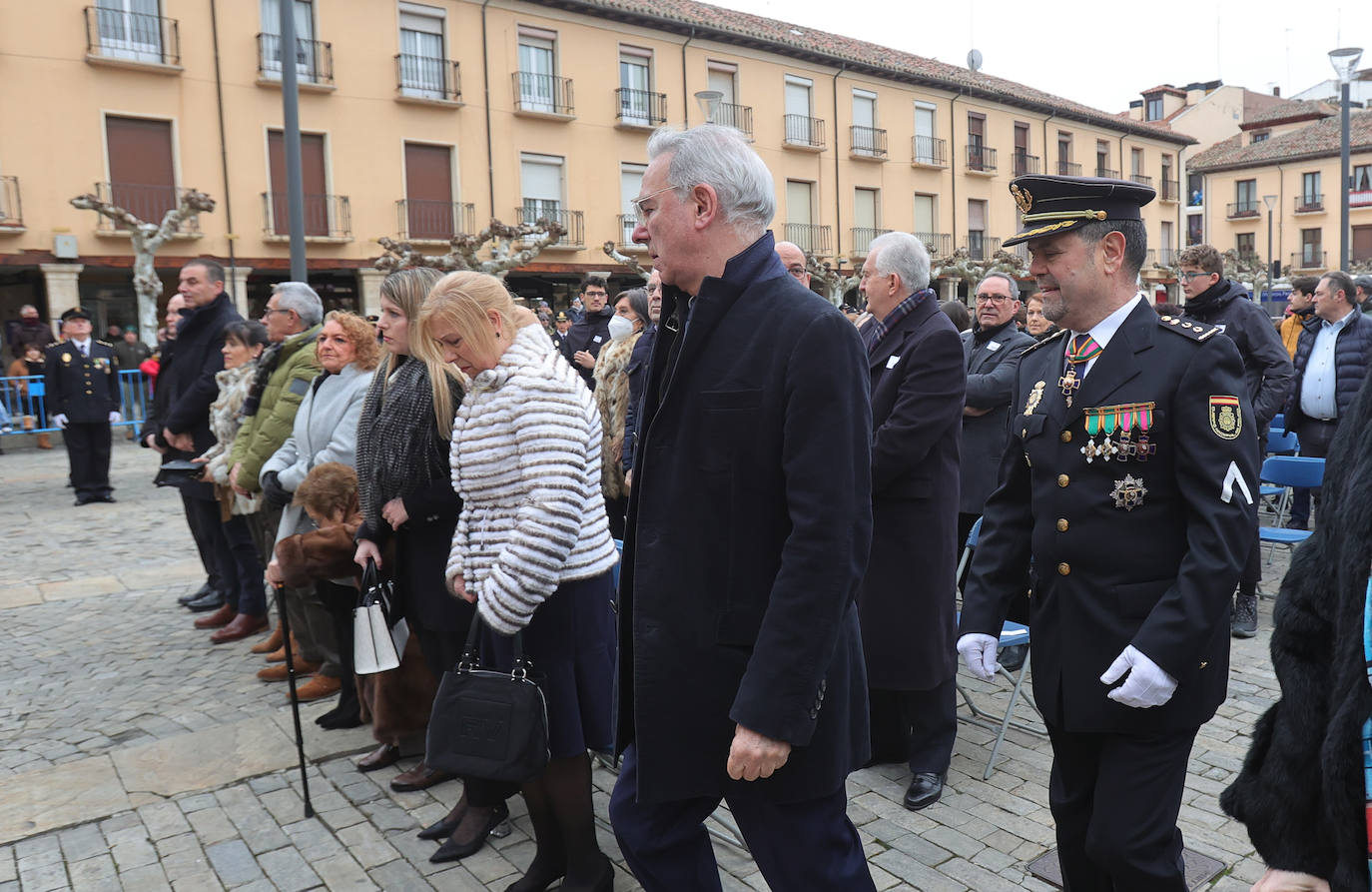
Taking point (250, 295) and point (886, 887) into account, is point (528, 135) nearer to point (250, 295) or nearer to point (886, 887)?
point (250, 295)

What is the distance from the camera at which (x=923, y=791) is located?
3.83m

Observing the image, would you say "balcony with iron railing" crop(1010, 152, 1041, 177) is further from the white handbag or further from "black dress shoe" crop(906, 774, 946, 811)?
the white handbag

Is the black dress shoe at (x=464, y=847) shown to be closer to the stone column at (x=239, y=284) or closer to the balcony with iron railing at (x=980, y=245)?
the stone column at (x=239, y=284)

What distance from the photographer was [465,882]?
3.36 metres

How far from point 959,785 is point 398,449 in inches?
97.7

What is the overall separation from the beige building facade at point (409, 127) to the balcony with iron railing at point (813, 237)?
0.07 metres

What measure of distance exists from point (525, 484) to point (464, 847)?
141cm

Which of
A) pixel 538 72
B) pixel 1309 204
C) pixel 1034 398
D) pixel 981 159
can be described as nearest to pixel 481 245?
pixel 538 72

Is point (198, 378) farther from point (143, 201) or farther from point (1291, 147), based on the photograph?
point (1291, 147)

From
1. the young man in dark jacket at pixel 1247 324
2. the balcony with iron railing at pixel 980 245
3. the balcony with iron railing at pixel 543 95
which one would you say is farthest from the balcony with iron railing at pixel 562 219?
the young man in dark jacket at pixel 1247 324

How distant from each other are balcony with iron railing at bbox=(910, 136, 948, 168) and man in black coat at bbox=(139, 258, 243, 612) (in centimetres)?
3052

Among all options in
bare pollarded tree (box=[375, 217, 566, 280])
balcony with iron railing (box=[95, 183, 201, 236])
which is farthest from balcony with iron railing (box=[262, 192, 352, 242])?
bare pollarded tree (box=[375, 217, 566, 280])

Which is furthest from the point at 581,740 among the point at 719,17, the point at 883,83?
the point at 883,83

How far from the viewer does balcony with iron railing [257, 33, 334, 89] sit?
22719 mm
